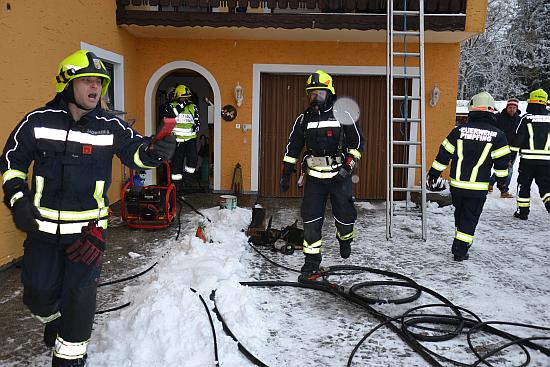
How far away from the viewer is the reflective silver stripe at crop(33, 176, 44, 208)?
2918 mm

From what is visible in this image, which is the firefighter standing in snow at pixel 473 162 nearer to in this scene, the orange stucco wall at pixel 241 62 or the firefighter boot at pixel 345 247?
the firefighter boot at pixel 345 247

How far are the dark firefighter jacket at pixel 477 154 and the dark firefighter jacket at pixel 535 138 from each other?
2.32 metres

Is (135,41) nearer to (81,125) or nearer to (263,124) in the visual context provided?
(263,124)

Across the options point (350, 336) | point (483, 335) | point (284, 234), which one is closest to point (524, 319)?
point (483, 335)

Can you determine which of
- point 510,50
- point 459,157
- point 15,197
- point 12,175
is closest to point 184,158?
point 459,157

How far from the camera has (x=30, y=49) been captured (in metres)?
5.55

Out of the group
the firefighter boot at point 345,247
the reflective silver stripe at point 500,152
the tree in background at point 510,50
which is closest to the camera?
the firefighter boot at point 345,247

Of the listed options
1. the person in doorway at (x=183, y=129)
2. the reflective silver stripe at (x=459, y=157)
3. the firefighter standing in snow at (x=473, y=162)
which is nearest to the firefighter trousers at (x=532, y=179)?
the firefighter standing in snow at (x=473, y=162)

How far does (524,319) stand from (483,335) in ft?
1.92

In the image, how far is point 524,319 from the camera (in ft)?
13.9

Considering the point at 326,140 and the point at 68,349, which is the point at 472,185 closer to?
the point at 326,140

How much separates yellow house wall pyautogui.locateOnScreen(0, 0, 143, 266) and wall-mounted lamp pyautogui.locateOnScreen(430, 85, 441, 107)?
6.41m

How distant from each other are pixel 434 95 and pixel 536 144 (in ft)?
8.08

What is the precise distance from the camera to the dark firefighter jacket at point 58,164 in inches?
114
